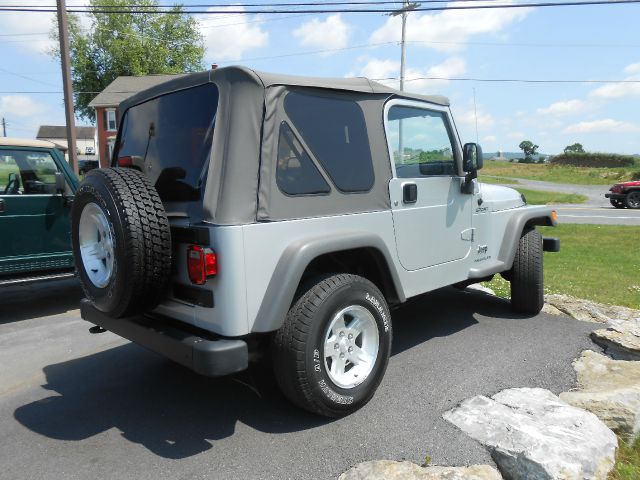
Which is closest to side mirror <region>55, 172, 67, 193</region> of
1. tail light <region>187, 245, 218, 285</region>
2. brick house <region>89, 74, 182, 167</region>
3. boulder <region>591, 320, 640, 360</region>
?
tail light <region>187, 245, 218, 285</region>

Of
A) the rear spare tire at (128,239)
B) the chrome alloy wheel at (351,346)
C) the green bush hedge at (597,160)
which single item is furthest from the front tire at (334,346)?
the green bush hedge at (597,160)

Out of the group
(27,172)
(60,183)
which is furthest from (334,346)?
→ (27,172)

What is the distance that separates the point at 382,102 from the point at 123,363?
304cm

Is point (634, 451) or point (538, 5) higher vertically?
point (538, 5)

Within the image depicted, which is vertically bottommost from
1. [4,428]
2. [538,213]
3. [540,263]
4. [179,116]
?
[4,428]

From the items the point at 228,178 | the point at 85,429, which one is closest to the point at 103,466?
the point at 85,429

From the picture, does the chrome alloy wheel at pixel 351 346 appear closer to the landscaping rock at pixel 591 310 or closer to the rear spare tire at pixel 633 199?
the landscaping rock at pixel 591 310

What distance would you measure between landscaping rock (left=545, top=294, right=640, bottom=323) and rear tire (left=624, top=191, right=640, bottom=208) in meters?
19.0

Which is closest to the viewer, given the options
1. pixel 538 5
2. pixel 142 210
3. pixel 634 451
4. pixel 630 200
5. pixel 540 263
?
pixel 142 210

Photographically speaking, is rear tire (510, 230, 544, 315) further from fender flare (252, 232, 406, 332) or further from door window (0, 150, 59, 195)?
door window (0, 150, 59, 195)

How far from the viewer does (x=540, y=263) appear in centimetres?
507

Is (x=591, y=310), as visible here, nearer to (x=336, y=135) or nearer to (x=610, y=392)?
(x=610, y=392)

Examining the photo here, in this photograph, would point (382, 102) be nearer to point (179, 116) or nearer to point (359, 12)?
point (179, 116)

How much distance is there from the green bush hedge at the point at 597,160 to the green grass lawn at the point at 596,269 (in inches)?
1789
